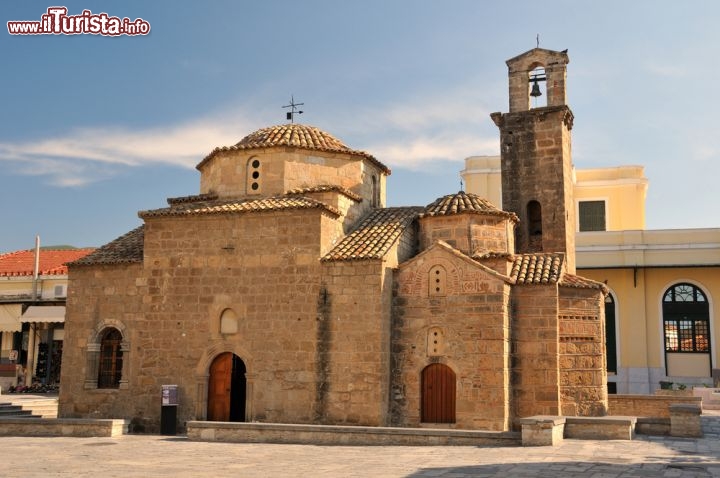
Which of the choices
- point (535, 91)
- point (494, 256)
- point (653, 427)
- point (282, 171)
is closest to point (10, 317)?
point (282, 171)

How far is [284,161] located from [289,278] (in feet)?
10.4

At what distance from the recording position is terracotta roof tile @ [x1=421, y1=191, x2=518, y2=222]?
16.3 meters

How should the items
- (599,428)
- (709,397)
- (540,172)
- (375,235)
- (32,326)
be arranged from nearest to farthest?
(599,428) → (375,235) → (540,172) → (709,397) → (32,326)

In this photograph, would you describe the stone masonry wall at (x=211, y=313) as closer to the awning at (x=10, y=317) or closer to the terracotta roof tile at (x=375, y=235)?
the terracotta roof tile at (x=375, y=235)

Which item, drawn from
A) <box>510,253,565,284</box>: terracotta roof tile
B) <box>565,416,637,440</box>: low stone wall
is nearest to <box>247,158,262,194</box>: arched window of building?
<box>510,253,565,284</box>: terracotta roof tile

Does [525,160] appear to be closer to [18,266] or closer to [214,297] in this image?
[214,297]

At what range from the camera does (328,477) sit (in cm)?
888

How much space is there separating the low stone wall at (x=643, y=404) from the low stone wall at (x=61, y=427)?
12379 millimetres

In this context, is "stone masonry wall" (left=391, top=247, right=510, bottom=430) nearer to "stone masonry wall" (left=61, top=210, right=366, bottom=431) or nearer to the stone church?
the stone church

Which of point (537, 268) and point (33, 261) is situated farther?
point (33, 261)

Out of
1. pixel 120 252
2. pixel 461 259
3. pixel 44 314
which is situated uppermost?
pixel 120 252

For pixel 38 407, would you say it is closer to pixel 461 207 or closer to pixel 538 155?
pixel 461 207

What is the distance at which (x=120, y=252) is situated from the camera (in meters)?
17.5

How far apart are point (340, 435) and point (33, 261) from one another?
21167mm
